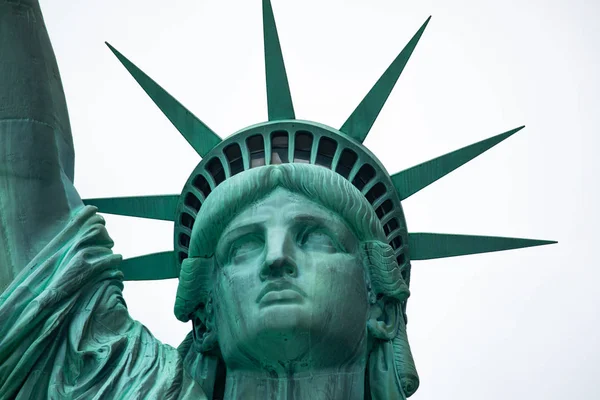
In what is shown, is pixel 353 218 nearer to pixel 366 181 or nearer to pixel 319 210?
pixel 319 210

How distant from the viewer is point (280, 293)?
1188cm

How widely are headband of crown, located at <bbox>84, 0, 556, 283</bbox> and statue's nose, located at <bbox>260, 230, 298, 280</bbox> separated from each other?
183cm

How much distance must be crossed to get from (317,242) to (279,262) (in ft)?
2.15

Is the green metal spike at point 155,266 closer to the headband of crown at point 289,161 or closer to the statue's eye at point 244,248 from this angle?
the headband of crown at point 289,161

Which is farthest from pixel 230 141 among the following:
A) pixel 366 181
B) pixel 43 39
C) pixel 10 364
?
pixel 10 364

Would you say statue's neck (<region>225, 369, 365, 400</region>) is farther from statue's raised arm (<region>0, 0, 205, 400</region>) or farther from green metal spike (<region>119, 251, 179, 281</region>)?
green metal spike (<region>119, 251, 179, 281</region>)

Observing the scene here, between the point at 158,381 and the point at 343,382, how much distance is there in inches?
61.4

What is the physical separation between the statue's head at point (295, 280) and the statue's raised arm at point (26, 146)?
1.41m

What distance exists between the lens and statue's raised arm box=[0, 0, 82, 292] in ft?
39.4

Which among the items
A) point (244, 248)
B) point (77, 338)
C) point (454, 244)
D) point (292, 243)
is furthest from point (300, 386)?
point (454, 244)

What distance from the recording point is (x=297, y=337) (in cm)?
1177

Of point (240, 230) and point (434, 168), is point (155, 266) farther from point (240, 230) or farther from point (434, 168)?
point (434, 168)

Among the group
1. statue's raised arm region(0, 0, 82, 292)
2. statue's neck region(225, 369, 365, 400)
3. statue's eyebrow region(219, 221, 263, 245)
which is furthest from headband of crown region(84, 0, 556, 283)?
statue's neck region(225, 369, 365, 400)

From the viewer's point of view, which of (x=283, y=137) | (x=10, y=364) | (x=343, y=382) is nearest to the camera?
(x=10, y=364)
